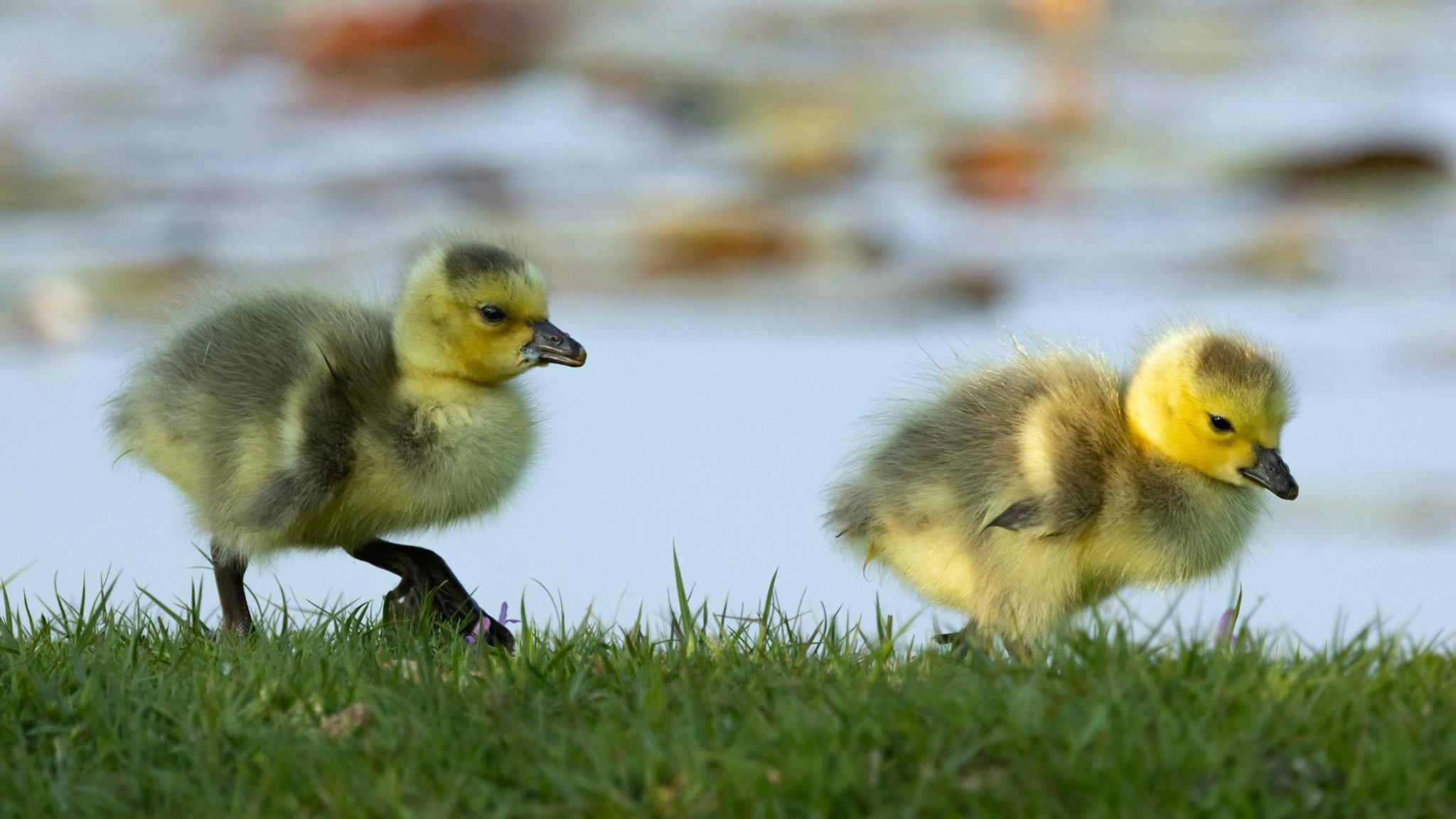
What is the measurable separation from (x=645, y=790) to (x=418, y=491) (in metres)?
1.36

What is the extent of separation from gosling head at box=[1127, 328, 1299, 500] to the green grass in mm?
527

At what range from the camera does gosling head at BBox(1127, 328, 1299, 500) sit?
3.33 meters

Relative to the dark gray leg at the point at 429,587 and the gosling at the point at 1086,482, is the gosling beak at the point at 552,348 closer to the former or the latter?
the dark gray leg at the point at 429,587

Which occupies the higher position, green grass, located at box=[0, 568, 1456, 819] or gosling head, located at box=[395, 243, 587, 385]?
gosling head, located at box=[395, 243, 587, 385]

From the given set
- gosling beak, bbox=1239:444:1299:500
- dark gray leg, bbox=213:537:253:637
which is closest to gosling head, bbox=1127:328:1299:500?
gosling beak, bbox=1239:444:1299:500

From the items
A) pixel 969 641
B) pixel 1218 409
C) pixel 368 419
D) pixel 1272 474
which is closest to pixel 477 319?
pixel 368 419

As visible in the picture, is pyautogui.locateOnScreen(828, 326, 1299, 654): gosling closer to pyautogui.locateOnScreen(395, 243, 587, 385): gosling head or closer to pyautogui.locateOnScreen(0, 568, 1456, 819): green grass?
pyautogui.locateOnScreen(0, 568, 1456, 819): green grass

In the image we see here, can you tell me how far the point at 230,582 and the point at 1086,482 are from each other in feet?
6.11

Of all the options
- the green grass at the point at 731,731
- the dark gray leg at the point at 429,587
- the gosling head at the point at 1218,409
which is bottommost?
the green grass at the point at 731,731

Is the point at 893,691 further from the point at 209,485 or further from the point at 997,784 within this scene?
the point at 209,485

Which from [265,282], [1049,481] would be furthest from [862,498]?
[265,282]

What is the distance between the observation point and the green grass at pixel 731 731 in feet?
7.52

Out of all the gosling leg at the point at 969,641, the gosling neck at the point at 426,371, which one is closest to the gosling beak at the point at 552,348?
the gosling neck at the point at 426,371

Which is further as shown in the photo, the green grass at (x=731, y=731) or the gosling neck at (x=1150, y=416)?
the gosling neck at (x=1150, y=416)
